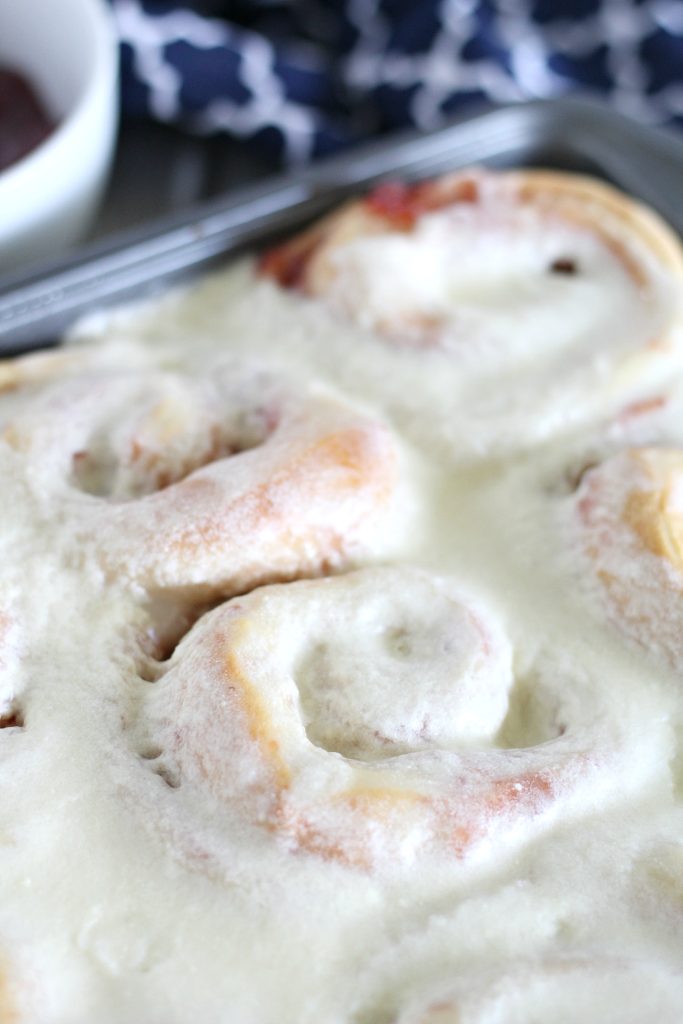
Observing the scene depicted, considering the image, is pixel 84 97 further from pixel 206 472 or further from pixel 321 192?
pixel 206 472

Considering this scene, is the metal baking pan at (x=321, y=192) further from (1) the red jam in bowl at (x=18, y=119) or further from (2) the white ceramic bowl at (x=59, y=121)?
(1) the red jam in bowl at (x=18, y=119)

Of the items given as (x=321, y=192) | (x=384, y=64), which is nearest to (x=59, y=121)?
(x=321, y=192)

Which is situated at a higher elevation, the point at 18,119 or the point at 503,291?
the point at 18,119

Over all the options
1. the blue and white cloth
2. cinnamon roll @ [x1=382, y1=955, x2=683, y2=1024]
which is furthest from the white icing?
A: the blue and white cloth

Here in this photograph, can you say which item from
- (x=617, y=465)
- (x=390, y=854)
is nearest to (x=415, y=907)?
(x=390, y=854)

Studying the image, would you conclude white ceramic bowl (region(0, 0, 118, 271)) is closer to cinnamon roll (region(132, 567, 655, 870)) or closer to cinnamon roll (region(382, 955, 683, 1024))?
cinnamon roll (region(132, 567, 655, 870))

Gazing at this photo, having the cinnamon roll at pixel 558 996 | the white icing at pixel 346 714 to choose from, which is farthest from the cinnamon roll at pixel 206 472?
the cinnamon roll at pixel 558 996
